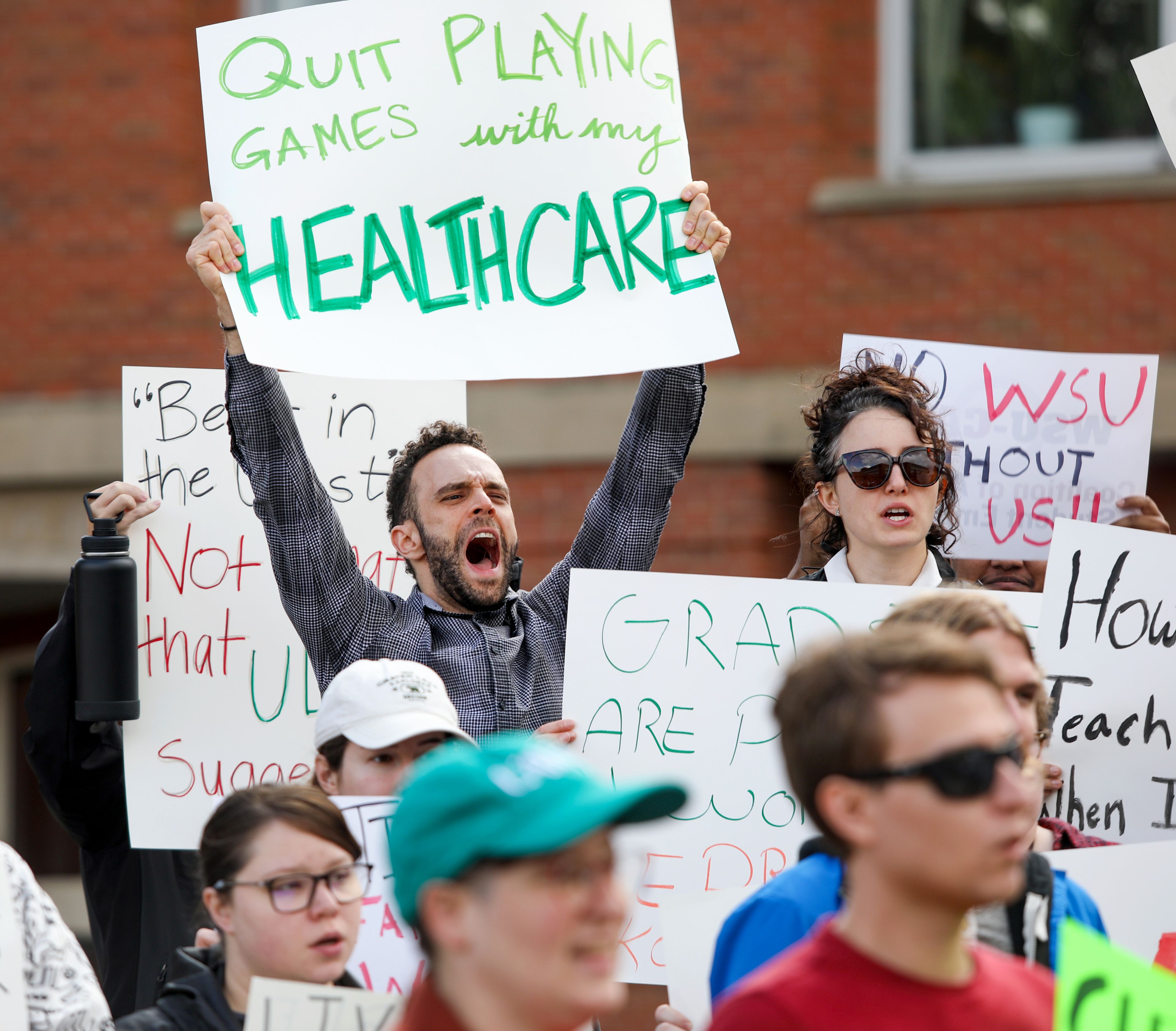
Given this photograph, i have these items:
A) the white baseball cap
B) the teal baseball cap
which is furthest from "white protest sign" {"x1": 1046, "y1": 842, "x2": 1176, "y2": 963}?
the teal baseball cap

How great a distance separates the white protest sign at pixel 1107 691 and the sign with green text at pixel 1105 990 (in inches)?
48.0

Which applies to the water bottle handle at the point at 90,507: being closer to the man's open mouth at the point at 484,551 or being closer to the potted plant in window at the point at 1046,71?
the man's open mouth at the point at 484,551

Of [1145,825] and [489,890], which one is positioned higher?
[489,890]

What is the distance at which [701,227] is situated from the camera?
10.3 ft

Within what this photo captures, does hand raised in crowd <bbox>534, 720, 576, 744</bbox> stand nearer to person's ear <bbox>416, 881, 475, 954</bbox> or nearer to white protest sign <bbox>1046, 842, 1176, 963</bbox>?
white protest sign <bbox>1046, 842, 1176, 963</bbox>

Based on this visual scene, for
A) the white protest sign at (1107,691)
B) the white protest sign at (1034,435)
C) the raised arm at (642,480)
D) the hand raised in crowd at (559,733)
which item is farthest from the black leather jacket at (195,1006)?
the white protest sign at (1034,435)

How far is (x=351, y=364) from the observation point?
299 centimetres

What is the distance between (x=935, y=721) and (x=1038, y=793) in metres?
0.68

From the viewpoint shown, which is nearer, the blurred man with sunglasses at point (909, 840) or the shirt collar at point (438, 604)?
the blurred man with sunglasses at point (909, 840)

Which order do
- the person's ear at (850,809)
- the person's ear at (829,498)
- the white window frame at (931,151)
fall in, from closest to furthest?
the person's ear at (850,809), the person's ear at (829,498), the white window frame at (931,151)

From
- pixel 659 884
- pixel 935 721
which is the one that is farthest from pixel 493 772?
pixel 659 884

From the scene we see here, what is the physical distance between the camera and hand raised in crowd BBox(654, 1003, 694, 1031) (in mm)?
2395

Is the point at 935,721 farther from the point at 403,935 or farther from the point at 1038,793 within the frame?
the point at 403,935

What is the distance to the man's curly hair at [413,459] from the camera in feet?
10.6
